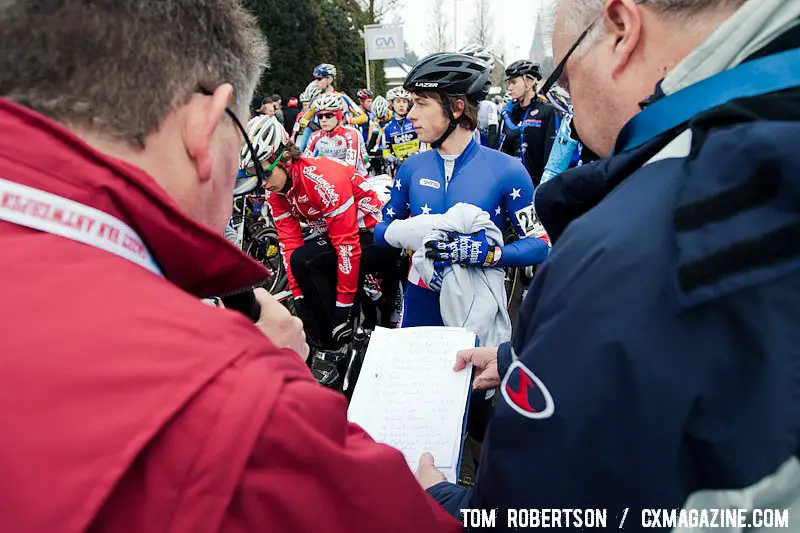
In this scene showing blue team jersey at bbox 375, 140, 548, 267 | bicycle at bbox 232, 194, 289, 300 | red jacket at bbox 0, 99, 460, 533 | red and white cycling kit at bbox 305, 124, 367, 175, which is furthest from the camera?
red and white cycling kit at bbox 305, 124, 367, 175

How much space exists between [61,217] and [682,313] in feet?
3.06

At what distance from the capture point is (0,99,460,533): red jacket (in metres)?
0.61

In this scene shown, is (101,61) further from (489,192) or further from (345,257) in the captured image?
(345,257)

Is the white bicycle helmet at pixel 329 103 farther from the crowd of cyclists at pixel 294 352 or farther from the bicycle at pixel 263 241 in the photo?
the crowd of cyclists at pixel 294 352

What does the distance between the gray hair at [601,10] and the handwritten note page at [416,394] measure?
1.17m

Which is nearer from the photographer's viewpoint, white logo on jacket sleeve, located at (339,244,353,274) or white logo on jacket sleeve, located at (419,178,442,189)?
white logo on jacket sleeve, located at (419,178,442,189)

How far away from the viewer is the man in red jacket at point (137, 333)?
24.4 inches

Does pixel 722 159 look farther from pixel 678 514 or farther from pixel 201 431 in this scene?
pixel 201 431

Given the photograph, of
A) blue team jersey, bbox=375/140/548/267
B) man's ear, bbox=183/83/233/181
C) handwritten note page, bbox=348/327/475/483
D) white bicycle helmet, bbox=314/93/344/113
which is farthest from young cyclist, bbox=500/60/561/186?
man's ear, bbox=183/83/233/181

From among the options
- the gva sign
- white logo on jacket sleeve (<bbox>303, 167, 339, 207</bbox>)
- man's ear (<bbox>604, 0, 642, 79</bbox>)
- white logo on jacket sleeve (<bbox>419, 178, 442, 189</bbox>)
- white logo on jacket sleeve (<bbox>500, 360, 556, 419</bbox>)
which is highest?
the gva sign

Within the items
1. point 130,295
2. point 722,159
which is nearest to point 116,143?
point 130,295

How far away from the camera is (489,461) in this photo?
3.33ft

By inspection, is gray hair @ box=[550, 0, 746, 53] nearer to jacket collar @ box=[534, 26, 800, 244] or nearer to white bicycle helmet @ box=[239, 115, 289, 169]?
jacket collar @ box=[534, 26, 800, 244]

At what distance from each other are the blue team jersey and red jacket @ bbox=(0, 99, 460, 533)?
227cm
